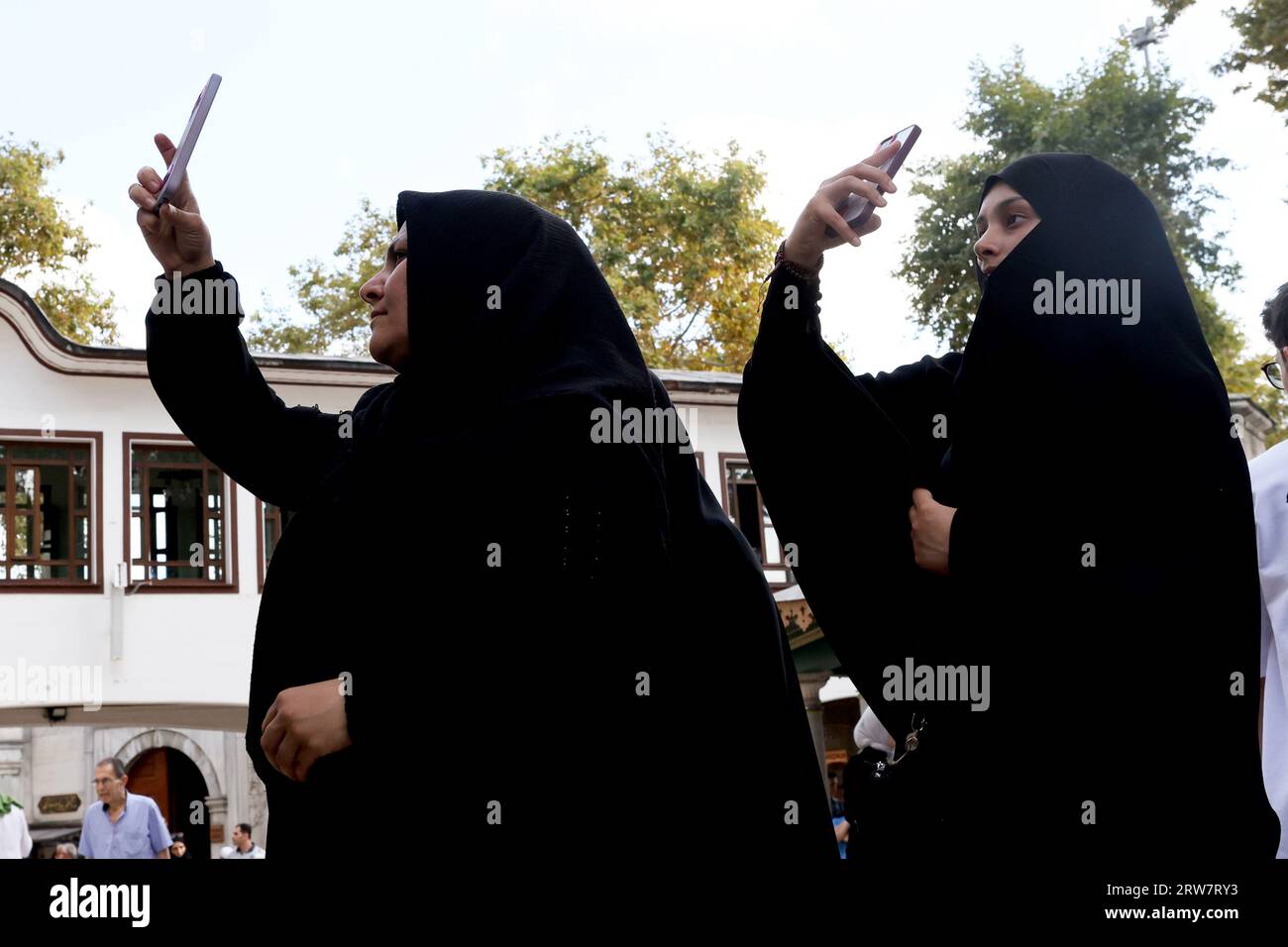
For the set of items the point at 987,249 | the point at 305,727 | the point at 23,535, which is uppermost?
the point at 23,535

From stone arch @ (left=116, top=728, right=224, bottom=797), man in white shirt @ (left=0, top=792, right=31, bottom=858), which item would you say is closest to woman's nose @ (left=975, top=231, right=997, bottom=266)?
man in white shirt @ (left=0, top=792, right=31, bottom=858)

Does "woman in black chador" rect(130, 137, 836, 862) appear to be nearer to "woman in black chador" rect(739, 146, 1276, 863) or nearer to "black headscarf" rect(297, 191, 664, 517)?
"black headscarf" rect(297, 191, 664, 517)

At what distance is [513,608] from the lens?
200cm

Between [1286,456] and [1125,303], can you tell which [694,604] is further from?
[1286,456]

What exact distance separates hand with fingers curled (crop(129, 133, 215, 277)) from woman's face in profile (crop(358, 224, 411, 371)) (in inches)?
14.6

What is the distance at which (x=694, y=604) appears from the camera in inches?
88.2

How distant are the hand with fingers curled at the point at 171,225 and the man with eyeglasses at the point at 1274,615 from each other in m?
2.10

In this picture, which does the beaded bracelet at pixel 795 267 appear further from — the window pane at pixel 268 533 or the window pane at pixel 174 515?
the window pane at pixel 268 533

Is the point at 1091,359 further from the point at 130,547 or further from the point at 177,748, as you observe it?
the point at 177,748

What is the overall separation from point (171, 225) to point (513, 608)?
3.41ft

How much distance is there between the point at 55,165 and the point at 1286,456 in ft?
92.0

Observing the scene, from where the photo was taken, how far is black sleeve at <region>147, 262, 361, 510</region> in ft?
8.54

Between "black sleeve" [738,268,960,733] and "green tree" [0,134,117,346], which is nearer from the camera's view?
"black sleeve" [738,268,960,733]

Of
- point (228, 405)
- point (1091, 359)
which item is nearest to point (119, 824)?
point (228, 405)
